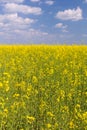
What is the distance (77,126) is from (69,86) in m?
2.65

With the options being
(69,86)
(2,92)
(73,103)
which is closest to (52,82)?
(69,86)

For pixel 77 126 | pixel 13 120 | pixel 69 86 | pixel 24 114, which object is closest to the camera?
pixel 77 126

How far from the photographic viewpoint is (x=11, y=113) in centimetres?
583

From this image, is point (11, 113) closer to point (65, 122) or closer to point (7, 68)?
point (65, 122)

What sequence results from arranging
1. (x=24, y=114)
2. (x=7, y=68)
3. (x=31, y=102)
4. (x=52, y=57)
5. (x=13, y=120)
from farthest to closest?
1. (x=52, y=57)
2. (x=7, y=68)
3. (x=31, y=102)
4. (x=24, y=114)
5. (x=13, y=120)

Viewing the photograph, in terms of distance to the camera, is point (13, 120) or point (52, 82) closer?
point (13, 120)

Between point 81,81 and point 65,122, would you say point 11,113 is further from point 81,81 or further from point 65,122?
point 81,81

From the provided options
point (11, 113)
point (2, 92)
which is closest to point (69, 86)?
point (2, 92)

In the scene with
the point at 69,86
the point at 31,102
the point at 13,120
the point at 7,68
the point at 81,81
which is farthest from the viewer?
the point at 7,68

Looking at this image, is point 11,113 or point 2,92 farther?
point 2,92

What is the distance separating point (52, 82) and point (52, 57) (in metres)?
3.73

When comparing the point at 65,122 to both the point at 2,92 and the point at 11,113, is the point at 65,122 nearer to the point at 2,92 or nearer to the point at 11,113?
the point at 11,113

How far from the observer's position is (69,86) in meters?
7.89

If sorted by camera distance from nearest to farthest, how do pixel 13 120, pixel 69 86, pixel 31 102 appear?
pixel 13 120 < pixel 31 102 < pixel 69 86
